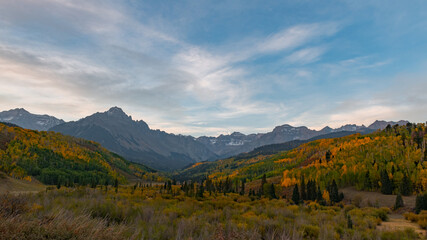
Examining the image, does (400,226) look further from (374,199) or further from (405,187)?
(405,187)

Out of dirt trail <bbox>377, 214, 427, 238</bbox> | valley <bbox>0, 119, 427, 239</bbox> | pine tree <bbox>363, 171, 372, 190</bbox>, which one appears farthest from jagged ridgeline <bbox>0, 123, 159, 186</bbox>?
pine tree <bbox>363, 171, 372, 190</bbox>

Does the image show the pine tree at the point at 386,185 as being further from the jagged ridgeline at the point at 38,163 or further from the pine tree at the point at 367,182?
the jagged ridgeline at the point at 38,163

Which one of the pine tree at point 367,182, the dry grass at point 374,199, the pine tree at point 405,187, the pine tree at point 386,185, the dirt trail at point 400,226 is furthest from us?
the pine tree at point 367,182

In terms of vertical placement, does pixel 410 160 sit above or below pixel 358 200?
above

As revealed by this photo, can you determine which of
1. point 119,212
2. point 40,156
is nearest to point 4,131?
point 40,156

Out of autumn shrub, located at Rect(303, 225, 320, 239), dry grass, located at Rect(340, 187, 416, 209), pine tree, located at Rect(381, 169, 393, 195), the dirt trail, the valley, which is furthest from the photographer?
pine tree, located at Rect(381, 169, 393, 195)

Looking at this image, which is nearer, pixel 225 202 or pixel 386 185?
pixel 225 202

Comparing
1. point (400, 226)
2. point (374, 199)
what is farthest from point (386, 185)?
point (400, 226)

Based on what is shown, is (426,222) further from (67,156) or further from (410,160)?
(67,156)

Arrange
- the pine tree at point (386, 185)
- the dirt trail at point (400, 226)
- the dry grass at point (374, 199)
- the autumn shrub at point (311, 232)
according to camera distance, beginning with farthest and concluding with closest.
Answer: the pine tree at point (386, 185) → the dry grass at point (374, 199) → the dirt trail at point (400, 226) → the autumn shrub at point (311, 232)

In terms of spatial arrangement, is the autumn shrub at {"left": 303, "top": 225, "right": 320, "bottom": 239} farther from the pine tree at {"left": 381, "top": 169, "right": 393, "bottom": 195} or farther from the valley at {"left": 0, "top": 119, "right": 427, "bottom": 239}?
the pine tree at {"left": 381, "top": 169, "right": 393, "bottom": 195}

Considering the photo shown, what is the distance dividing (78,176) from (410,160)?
198001 millimetres

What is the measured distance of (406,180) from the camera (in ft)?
255

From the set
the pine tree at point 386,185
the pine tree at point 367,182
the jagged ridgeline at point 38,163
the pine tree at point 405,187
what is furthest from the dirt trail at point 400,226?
the jagged ridgeline at point 38,163
